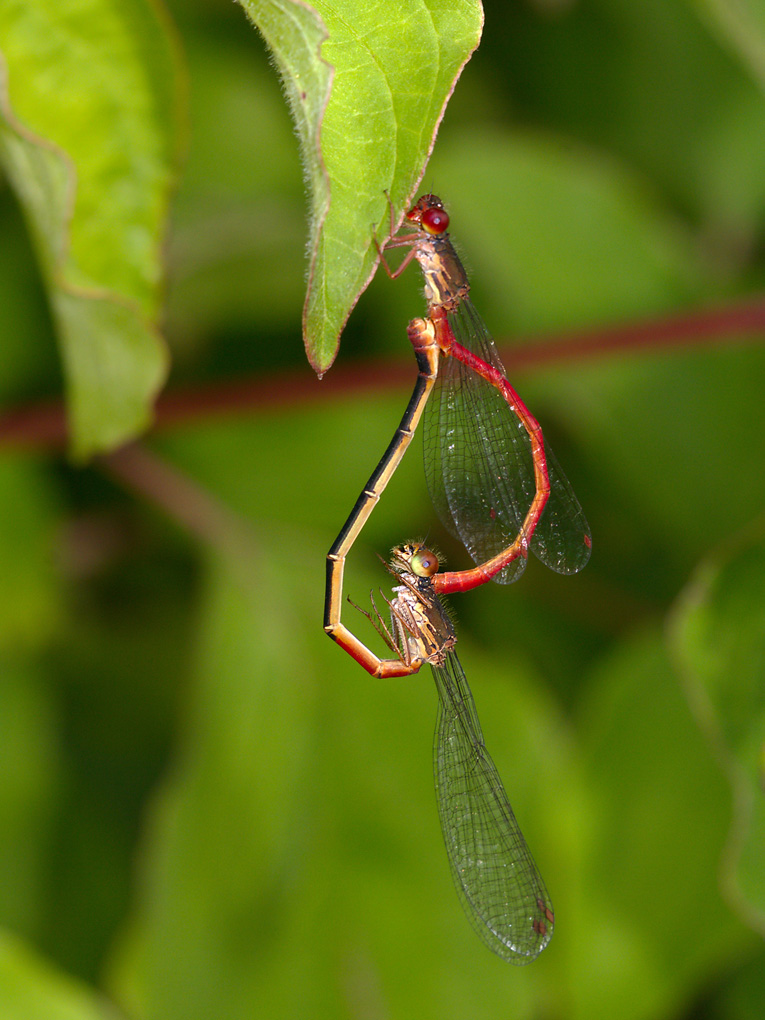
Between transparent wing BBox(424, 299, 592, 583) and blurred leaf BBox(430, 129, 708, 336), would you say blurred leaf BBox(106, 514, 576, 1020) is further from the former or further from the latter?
blurred leaf BBox(430, 129, 708, 336)

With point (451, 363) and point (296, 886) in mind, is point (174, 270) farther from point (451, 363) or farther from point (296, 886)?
point (296, 886)

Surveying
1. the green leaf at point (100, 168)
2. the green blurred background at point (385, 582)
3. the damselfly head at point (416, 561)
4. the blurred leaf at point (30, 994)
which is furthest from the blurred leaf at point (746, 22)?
the blurred leaf at point (30, 994)

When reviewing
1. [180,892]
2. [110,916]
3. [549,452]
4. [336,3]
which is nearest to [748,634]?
[549,452]

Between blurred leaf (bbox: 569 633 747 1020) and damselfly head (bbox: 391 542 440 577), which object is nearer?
damselfly head (bbox: 391 542 440 577)

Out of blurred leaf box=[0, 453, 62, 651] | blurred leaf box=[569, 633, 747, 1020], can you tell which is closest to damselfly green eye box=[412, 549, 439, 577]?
blurred leaf box=[569, 633, 747, 1020]

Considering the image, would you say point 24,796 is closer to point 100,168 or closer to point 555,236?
point 100,168

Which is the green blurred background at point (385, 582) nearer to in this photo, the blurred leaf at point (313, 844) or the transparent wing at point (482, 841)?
the blurred leaf at point (313, 844)
